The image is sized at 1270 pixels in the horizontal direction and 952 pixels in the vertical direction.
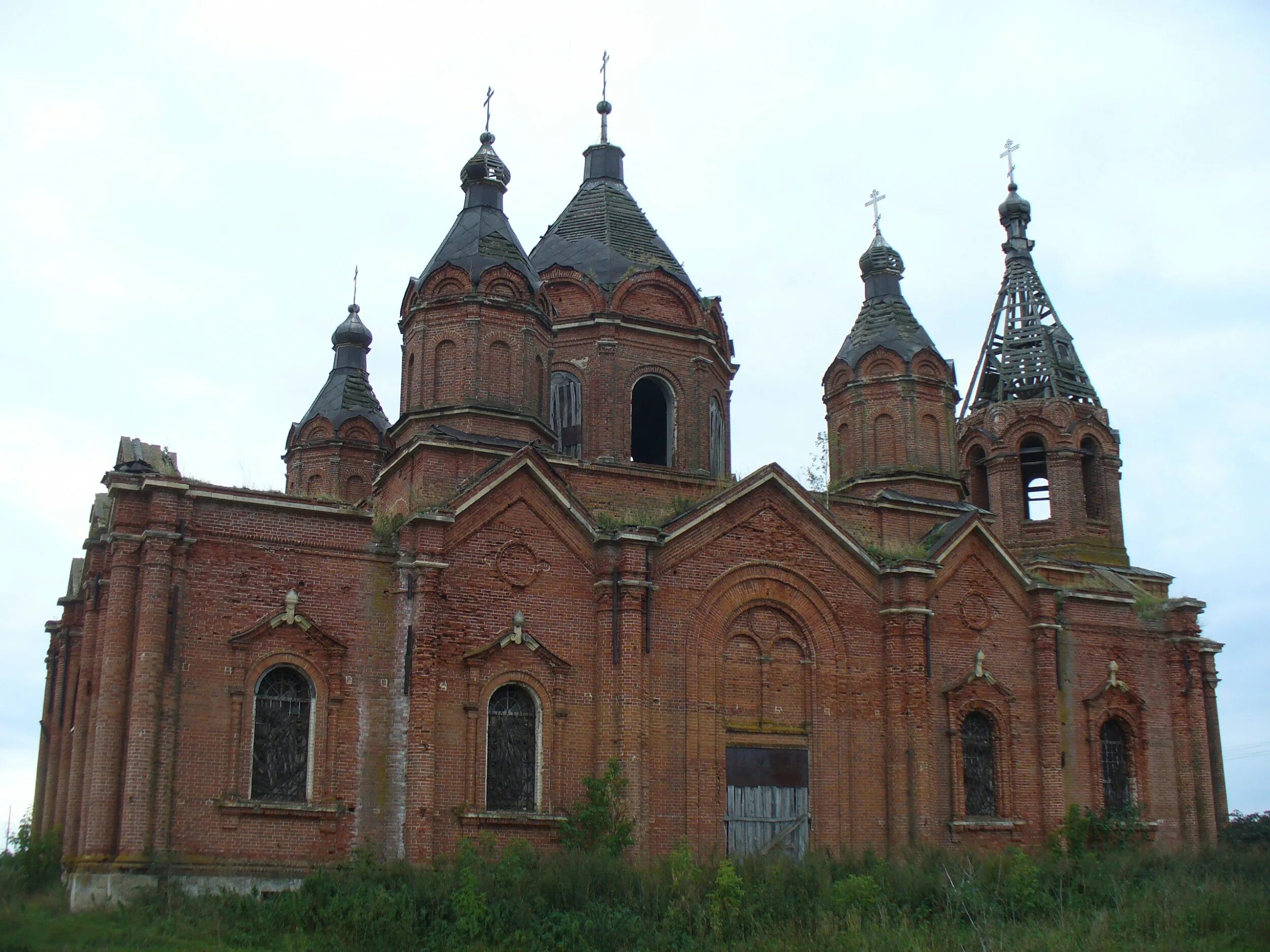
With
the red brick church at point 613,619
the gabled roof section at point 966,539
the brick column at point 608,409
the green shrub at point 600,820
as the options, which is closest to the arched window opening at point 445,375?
the red brick church at point 613,619

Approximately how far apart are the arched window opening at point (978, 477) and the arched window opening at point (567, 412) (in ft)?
30.7

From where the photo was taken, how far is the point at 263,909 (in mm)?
15281

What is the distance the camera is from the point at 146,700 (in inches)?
640

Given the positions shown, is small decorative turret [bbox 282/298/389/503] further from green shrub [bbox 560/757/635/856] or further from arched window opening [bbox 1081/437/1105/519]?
arched window opening [bbox 1081/437/1105/519]

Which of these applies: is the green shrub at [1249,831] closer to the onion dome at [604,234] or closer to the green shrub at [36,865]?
the onion dome at [604,234]

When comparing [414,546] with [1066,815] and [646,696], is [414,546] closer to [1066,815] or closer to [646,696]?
[646,696]

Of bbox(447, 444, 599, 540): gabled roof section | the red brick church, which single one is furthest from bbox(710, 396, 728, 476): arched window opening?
bbox(447, 444, 599, 540): gabled roof section

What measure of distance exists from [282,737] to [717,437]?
10.5 m

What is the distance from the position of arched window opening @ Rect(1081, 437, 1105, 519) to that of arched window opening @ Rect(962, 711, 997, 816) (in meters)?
6.89

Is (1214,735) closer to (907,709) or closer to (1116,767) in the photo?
(1116,767)

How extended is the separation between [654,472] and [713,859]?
266 inches

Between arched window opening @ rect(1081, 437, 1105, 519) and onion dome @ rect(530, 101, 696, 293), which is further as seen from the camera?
arched window opening @ rect(1081, 437, 1105, 519)

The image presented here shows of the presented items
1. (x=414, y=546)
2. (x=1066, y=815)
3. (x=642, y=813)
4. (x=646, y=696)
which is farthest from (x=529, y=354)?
(x=1066, y=815)

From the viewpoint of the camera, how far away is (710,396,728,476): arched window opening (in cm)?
2470
